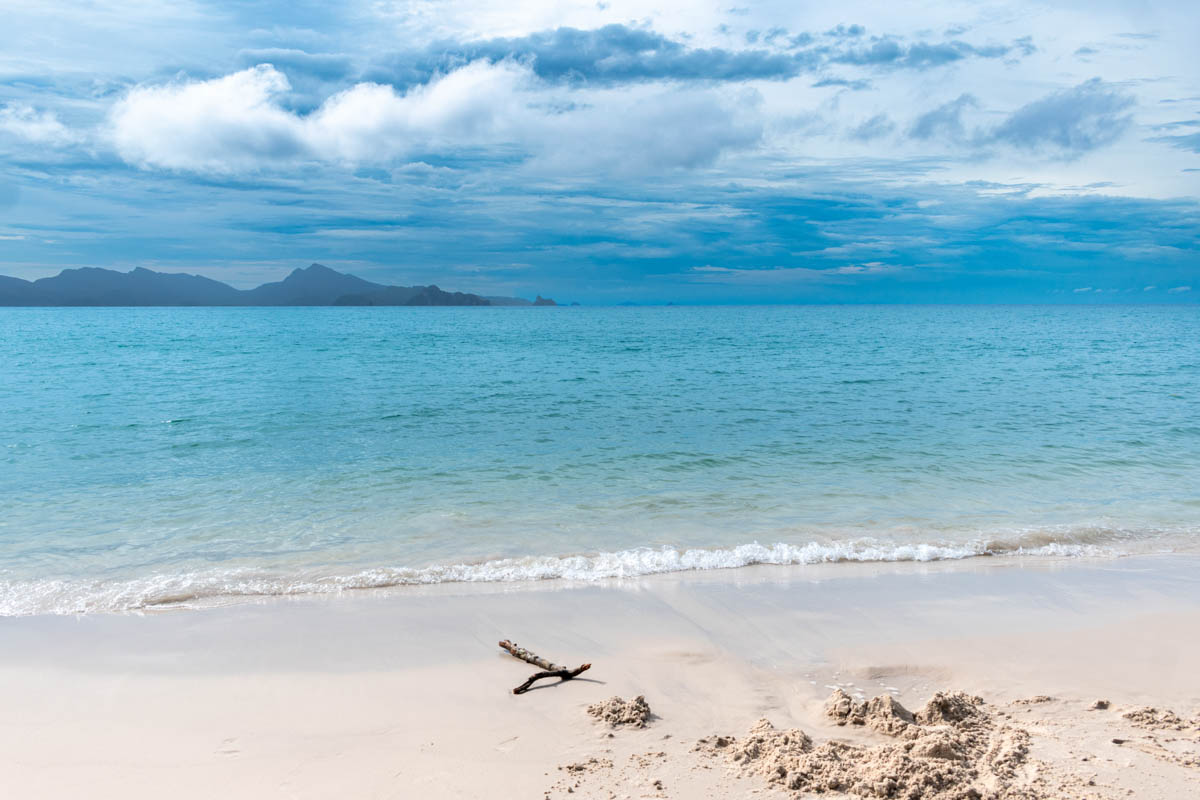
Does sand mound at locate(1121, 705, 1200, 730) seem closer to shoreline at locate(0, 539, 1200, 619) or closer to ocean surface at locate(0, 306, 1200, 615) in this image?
shoreline at locate(0, 539, 1200, 619)

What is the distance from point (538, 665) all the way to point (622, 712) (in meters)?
Answer: 1.06

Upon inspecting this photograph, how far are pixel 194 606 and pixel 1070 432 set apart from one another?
19558 millimetres

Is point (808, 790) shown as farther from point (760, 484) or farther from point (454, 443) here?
point (454, 443)

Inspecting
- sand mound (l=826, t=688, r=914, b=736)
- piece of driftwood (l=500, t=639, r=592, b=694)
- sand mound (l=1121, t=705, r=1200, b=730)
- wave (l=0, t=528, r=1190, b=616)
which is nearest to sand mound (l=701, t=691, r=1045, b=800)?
sand mound (l=826, t=688, r=914, b=736)

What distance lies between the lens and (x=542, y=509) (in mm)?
10789

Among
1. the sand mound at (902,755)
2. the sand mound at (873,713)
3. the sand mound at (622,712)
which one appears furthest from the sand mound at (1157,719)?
the sand mound at (622,712)

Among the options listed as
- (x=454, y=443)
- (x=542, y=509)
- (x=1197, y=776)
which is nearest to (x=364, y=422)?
(x=454, y=443)

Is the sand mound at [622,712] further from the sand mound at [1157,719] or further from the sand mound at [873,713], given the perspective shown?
the sand mound at [1157,719]

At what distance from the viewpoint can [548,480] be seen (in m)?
12.5

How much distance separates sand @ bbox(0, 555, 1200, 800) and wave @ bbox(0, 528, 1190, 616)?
0.44 meters

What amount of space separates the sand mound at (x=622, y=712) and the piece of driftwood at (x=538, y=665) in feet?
1.72

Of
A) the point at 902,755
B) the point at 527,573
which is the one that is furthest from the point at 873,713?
the point at 527,573

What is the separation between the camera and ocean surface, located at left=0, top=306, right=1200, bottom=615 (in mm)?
8703

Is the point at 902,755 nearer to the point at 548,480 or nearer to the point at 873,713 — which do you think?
the point at 873,713
